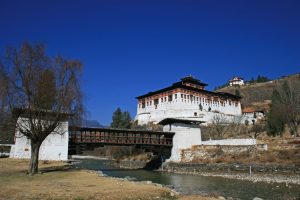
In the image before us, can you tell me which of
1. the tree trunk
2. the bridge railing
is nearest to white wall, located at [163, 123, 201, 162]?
the bridge railing

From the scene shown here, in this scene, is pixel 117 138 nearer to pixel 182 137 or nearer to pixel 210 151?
pixel 182 137

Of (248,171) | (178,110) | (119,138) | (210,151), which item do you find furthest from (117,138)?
(178,110)

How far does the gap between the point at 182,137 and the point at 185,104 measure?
3153 centimetres

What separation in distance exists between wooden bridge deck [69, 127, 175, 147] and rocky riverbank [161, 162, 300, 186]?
5.83m

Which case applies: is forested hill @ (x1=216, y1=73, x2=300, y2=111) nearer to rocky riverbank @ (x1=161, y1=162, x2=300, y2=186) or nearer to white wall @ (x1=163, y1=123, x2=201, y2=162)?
white wall @ (x1=163, y1=123, x2=201, y2=162)

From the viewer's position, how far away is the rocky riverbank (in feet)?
93.2

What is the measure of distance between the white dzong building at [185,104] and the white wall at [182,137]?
90.9 ft

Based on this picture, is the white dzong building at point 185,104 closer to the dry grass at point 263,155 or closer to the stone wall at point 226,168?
the stone wall at point 226,168

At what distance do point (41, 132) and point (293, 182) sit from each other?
21.6 meters

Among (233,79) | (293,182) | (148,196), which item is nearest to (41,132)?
(148,196)

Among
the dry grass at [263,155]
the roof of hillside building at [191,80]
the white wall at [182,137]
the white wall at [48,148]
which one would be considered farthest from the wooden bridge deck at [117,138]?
the roof of hillside building at [191,80]

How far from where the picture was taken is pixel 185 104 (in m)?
82.6

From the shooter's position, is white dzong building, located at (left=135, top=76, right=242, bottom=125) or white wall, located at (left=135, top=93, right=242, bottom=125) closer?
white wall, located at (left=135, top=93, right=242, bottom=125)

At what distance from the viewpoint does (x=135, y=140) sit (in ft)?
168
